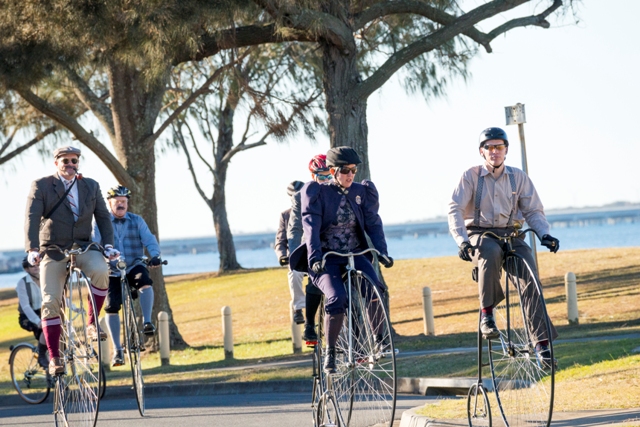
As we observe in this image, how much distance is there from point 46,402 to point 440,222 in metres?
179

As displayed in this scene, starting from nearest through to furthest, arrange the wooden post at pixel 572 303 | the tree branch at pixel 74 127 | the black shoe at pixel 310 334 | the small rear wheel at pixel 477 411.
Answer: the small rear wheel at pixel 477 411 < the black shoe at pixel 310 334 < the wooden post at pixel 572 303 < the tree branch at pixel 74 127

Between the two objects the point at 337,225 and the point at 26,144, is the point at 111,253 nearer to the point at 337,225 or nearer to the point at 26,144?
the point at 337,225

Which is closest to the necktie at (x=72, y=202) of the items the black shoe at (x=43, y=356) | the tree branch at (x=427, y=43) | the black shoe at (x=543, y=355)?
the black shoe at (x=543, y=355)

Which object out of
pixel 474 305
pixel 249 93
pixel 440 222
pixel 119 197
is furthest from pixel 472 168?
pixel 440 222

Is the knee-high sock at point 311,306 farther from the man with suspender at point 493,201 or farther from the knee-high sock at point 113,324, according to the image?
the knee-high sock at point 113,324

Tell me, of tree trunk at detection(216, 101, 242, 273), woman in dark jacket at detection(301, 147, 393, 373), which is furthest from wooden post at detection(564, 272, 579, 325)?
tree trunk at detection(216, 101, 242, 273)

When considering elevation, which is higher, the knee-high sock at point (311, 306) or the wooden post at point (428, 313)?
the knee-high sock at point (311, 306)

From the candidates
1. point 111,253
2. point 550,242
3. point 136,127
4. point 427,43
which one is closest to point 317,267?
point 550,242

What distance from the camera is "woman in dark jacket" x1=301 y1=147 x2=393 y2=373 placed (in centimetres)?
788

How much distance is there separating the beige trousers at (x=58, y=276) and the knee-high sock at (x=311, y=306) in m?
1.96

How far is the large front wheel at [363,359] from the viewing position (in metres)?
7.68

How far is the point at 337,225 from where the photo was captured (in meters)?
8.11

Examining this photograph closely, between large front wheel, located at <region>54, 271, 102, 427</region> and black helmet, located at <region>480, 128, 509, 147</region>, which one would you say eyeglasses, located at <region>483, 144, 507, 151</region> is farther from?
large front wheel, located at <region>54, 271, 102, 427</region>

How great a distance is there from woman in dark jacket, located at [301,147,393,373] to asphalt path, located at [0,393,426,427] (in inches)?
83.0
